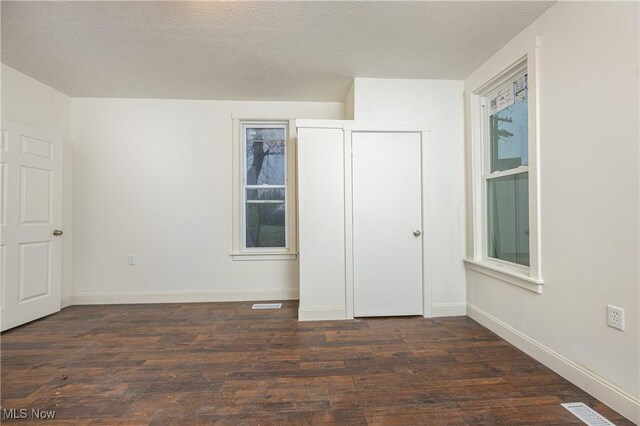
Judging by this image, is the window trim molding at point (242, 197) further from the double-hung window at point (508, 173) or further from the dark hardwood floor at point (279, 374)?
the double-hung window at point (508, 173)

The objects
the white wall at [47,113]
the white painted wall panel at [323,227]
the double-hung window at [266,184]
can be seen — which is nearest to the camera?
the white wall at [47,113]

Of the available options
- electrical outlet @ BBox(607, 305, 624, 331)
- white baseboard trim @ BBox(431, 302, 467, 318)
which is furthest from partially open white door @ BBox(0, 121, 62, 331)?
electrical outlet @ BBox(607, 305, 624, 331)

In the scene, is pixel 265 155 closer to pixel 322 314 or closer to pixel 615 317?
pixel 322 314

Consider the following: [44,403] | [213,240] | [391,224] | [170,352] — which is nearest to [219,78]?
[213,240]

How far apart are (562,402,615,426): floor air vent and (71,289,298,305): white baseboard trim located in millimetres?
2591

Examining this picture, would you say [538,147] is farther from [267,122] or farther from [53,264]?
[53,264]

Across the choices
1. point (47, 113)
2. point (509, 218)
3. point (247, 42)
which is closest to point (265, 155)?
point (247, 42)

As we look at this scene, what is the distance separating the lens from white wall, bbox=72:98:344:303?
11.4 feet

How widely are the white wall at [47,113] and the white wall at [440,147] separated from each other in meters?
3.28

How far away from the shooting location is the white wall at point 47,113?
2.79 metres

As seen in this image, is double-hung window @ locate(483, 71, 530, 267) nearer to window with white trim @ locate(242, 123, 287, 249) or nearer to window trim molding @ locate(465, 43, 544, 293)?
window trim molding @ locate(465, 43, 544, 293)

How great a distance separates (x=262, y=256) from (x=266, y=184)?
0.90 meters

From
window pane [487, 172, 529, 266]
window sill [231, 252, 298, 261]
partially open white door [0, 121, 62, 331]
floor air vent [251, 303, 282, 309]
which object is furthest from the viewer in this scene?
window sill [231, 252, 298, 261]

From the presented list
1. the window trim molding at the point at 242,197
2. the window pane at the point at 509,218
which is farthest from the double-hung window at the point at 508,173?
the window trim molding at the point at 242,197
